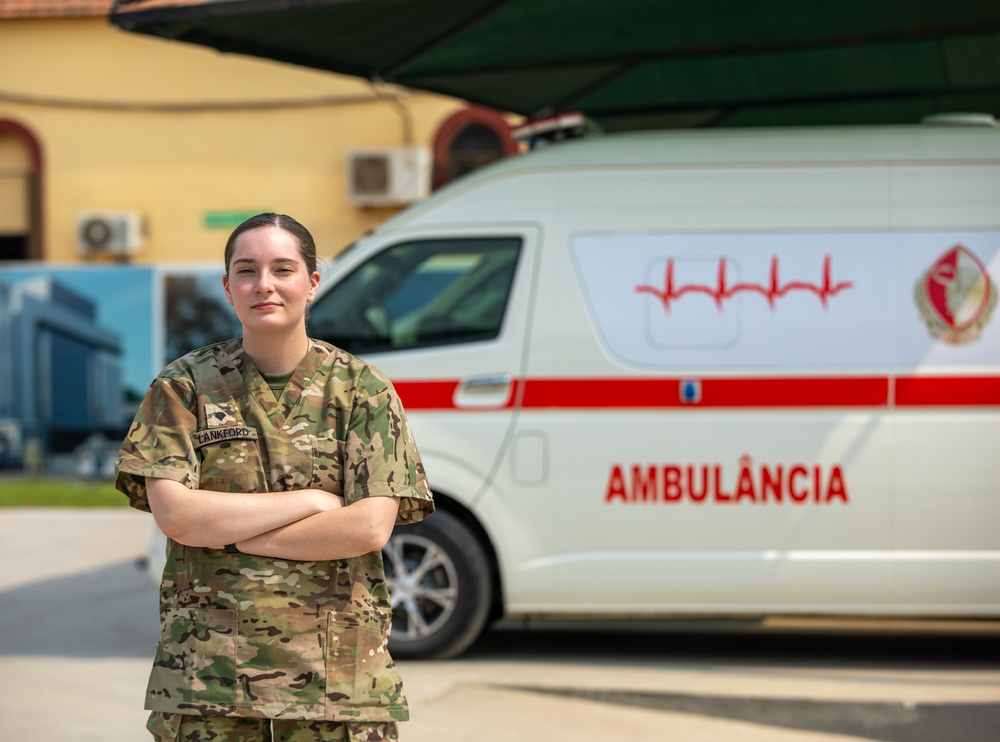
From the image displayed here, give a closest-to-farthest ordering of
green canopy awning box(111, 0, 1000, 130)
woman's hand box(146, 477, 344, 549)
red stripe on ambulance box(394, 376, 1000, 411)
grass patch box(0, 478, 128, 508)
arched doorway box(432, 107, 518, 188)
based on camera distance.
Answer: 1. woman's hand box(146, 477, 344, 549)
2. red stripe on ambulance box(394, 376, 1000, 411)
3. green canopy awning box(111, 0, 1000, 130)
4. grass patch box(0, 478, 128, 508)
5. arched doorway box(432, 107, 518, 188)

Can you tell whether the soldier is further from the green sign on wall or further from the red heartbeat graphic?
the green sign on wall

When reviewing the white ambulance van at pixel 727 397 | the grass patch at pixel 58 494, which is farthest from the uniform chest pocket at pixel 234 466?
the grass patch at pixel 58 494

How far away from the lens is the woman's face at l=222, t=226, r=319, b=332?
2.63m

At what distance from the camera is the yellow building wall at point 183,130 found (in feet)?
49.8

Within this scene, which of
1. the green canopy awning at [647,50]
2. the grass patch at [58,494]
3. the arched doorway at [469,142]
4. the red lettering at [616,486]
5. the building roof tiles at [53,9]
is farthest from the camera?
the building roof tiles at [53,9]

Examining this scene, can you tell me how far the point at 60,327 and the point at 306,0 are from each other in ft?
34.0

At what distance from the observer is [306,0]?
617 centimetres

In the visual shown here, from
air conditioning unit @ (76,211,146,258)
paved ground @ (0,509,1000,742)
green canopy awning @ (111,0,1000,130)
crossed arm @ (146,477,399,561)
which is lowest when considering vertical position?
paved ground @ (0,509,1000,742)

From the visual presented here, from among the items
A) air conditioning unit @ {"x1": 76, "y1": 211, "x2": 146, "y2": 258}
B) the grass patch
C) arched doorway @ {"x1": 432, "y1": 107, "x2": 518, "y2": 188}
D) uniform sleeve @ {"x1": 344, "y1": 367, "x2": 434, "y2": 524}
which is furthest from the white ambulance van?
air conditioning unit @ {"x1": 76, "y1": 211, "x2": 146, "y2": 258}

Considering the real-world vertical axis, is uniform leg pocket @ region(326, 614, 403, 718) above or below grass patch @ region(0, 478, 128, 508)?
above

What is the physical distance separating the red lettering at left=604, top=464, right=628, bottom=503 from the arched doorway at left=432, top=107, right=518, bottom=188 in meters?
8.96

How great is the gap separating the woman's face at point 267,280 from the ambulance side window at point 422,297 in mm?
3739

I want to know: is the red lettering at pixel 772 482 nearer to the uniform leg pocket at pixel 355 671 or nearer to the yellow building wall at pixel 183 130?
the uniform leg pocket at pixel 355 671

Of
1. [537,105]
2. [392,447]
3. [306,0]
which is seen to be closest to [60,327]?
[537,105]
